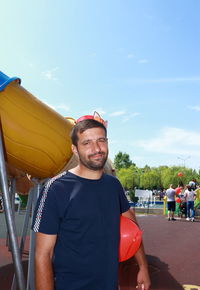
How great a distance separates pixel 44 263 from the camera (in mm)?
1586

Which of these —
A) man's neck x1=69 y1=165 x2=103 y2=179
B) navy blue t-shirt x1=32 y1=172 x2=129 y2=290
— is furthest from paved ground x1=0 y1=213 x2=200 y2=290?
man's neck x1=69 y1=165 x2=103 y2=179

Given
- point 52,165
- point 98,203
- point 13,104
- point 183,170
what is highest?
point 183,170

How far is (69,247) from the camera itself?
1663 mm

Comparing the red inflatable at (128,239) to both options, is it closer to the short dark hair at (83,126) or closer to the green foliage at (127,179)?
the short dark hair at (83,126)

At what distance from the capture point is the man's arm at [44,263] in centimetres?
159

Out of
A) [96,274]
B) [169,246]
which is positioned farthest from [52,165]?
[169,246]

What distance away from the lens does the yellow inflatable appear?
2.35 metres

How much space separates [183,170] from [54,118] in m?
70.8

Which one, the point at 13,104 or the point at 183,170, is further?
the point at 183,170

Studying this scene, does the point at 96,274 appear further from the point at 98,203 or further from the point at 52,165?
the point at 52,165

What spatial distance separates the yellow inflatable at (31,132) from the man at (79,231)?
81 centimetres

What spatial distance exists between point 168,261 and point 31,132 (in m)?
4.74

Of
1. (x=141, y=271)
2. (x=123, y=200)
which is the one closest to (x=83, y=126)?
(x=123, y=200)

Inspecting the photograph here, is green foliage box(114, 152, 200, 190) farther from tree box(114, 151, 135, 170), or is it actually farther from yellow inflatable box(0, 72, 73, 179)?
yellow inflatable box(0, 72, 73, 179)
